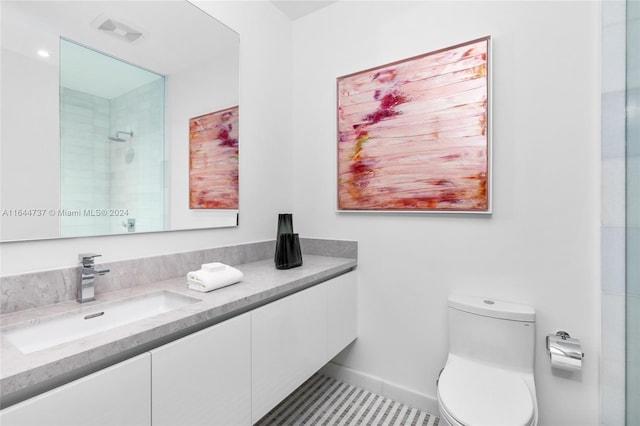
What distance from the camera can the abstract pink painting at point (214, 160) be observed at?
1.58 metres

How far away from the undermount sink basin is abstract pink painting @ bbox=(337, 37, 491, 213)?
1.16 meters

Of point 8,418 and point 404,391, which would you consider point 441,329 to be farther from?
point 8,418

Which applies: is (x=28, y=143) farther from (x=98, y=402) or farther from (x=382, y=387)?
(x=382, y=387)

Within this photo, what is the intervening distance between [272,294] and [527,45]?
5.41 ft

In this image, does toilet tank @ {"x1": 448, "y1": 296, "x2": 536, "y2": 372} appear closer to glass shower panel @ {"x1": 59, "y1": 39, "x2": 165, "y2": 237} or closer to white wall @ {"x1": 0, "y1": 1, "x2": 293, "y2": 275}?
white wall @ {"x1": 0, "y1": 1, "x2": 293, "y2": 275}

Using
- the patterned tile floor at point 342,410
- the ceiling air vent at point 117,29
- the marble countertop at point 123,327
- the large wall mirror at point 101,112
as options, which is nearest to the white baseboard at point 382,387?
the patterned tile floor at point 342,410

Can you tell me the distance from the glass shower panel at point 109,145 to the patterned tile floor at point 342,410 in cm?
124

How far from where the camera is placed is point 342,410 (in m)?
1.74

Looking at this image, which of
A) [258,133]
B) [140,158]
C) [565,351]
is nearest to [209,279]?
[140,158]

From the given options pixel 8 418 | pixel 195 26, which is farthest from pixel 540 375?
pixel 195 26

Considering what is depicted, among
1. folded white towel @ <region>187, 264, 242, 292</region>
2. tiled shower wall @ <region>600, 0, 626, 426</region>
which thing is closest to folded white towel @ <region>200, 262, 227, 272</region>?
folded white towel @ <region>187, 264, 242, 292</region>

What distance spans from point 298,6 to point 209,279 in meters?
1.88

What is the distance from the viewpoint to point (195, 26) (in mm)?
1566

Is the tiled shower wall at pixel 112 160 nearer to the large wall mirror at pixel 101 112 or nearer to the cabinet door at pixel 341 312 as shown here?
the large wall mirror at pixel 101 112
